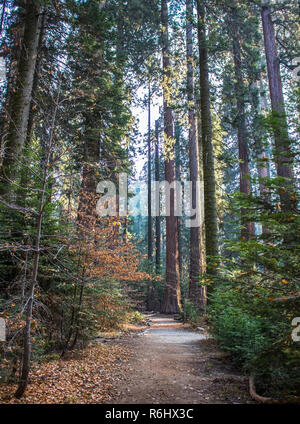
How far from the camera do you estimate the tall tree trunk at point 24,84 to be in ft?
22.5

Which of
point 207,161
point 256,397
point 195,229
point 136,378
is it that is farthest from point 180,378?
point 195,229

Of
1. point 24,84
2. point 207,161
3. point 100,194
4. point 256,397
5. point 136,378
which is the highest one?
point 24,84

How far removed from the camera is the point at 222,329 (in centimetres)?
591

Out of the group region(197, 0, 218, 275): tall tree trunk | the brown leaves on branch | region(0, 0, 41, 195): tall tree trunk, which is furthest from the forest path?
region(0, 0, 41, 195): tall tree trunk

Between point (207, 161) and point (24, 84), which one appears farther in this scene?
point (207, 161)

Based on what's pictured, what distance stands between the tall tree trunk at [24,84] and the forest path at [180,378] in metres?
5.03

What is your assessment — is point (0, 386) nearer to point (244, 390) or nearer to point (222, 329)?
point (244, 390)

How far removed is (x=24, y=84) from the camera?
739cm

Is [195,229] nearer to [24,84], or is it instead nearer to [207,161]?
[207,161]

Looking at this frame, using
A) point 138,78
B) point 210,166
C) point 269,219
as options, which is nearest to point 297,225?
point 269,219

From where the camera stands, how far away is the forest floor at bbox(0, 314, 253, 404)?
376 cm

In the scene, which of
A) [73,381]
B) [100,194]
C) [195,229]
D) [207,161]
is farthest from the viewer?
[195,229]

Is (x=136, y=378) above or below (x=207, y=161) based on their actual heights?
below

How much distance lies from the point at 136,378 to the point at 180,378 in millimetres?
733
